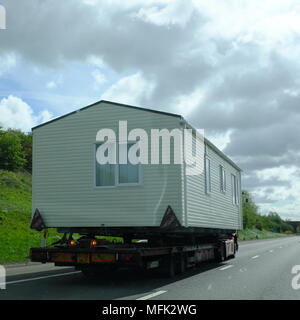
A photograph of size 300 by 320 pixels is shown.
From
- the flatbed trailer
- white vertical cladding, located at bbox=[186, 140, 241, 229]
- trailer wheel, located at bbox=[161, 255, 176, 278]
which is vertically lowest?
trailer wheel, located at bbox=[161, 255, 176, 278]

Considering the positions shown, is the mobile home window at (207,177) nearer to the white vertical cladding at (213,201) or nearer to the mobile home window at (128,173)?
the white vertical cladding at (213,201)

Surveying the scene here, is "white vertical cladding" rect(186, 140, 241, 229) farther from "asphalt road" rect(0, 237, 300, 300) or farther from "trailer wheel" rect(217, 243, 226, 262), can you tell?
"asphalt road" rect(0, 237, 300, 300)

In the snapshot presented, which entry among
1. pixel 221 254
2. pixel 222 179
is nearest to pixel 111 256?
pixel 221 254

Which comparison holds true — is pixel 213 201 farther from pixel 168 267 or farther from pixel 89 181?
pixel 89 181

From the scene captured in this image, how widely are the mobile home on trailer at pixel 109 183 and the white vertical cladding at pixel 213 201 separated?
0.06 meters

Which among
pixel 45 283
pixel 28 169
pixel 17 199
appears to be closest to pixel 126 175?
pixel 45 283

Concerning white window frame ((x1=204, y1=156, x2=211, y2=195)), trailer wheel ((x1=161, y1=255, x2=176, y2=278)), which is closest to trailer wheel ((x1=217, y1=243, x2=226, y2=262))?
white window frame ((x1=204, y1=156, x2=211, y2=195))

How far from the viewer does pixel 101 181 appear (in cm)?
1173

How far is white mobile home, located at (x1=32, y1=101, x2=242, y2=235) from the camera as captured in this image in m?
11.2

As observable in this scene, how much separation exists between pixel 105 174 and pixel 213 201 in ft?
15.6

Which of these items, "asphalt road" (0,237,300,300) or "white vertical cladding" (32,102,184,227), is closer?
"asphalt road" (0,237,300,300)

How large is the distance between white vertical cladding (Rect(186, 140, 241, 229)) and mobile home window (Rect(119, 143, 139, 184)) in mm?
1366
